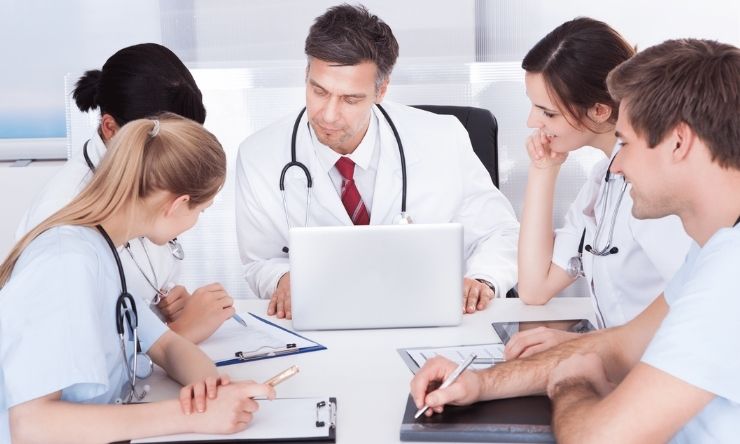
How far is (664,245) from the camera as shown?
1802mm

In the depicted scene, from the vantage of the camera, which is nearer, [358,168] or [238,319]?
[238,319]

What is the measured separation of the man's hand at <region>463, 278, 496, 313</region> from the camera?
1965 millimetres

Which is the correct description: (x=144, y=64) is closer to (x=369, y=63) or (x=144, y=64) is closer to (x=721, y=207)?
(x=369, y=63)

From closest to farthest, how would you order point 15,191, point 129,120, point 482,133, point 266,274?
point 129,120
point 266,274
point 482,133
point 15,191

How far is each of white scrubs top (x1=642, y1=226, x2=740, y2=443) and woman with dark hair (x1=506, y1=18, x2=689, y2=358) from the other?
0.64 metres

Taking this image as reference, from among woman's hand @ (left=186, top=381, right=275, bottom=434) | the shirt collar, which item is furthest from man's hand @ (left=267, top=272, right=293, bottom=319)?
woman's hand @ (left=186, top=381, right=275, bottom=434)

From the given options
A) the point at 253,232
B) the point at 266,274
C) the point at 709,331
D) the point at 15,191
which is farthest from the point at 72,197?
the point at 15,191

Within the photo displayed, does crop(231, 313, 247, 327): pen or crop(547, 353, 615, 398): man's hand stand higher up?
crop(547, 353, 615, 398): man's hand

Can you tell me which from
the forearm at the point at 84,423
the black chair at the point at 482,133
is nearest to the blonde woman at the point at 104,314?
the forearm at the point at 84,423

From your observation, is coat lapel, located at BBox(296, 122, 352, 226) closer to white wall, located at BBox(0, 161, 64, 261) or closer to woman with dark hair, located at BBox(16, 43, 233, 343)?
woman with dark hair, located at BBox(16, 43, 233, 343)

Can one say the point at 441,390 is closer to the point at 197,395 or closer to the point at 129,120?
the point at 197,395

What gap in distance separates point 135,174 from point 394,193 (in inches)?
42.7

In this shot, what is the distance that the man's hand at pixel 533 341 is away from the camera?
5.28 feet

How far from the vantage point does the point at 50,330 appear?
129 centimetres
